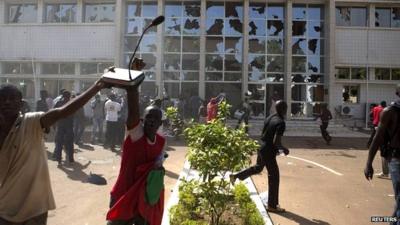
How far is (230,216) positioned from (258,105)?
751 inches

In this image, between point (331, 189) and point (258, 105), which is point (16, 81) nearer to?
point (258, 105)

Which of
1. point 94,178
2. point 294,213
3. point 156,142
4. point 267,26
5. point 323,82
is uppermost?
point 267,26

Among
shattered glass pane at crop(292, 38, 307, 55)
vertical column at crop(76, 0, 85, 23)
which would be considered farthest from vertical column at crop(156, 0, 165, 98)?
shattered glass pane at crop(292, 38, 307, 55)

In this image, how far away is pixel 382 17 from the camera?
84.0 feet

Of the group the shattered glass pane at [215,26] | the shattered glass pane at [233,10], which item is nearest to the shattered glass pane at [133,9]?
the shattered glass pane at [215,26]

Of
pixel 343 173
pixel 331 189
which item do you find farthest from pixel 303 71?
pixel 331 189

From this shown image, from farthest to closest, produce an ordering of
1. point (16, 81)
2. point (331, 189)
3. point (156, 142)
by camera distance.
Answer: point (16, 81) → point (331, 189) → point (156, 142)

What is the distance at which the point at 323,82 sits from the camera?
25.0 meters

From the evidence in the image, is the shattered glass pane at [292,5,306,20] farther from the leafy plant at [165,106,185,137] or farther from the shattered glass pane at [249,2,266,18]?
the leafy plant at [165,106,185,137]

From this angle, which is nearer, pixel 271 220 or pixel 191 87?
pixel 271 220

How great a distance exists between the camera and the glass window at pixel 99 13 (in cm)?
2581

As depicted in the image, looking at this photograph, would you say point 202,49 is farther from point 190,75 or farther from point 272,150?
point 272,150

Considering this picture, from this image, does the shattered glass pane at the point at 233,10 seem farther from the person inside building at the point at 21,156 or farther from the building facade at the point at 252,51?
the person inside building at the point at 21,156

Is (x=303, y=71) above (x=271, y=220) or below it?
above
